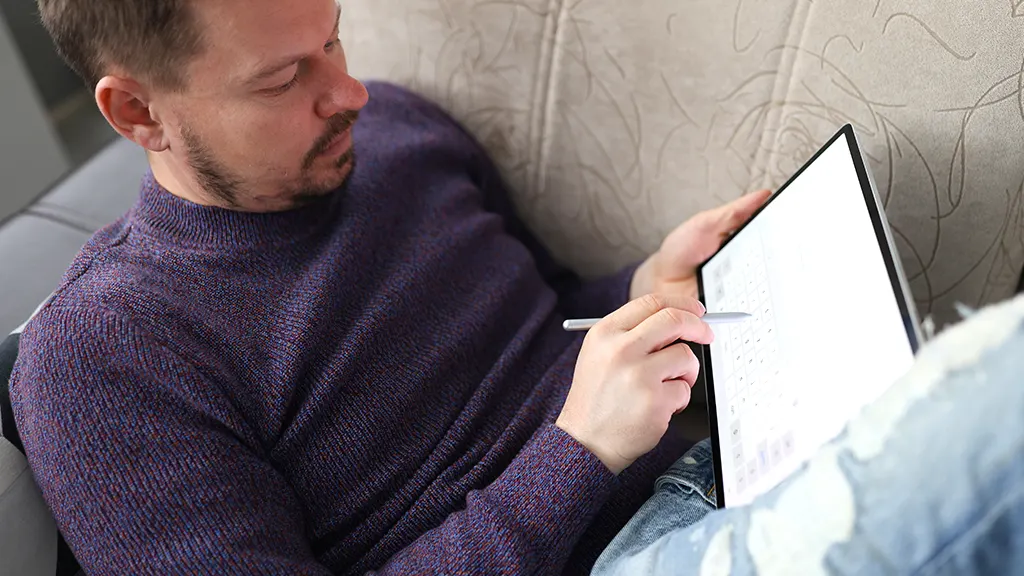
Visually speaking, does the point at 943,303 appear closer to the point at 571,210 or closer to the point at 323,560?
the point at 571,210

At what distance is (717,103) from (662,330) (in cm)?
34

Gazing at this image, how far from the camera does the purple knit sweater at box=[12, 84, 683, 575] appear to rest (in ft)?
2.12

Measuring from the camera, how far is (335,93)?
788 millimetres

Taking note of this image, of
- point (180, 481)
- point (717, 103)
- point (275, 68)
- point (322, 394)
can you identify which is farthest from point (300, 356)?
point (717, 103)

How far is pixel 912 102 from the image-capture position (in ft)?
2.54

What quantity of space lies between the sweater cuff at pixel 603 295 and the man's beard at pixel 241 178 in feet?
1.14

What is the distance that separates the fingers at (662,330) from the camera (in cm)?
66

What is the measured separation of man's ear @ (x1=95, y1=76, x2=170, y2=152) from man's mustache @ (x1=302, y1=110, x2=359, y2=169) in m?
0.13

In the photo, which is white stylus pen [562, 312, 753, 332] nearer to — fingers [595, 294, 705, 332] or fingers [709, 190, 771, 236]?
fingers [595, 294, 705, 332]

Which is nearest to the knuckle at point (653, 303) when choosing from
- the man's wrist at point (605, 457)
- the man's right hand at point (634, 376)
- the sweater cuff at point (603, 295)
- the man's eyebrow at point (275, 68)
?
the man's right hand at point (634, 376)

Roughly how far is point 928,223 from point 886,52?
18 centimetres

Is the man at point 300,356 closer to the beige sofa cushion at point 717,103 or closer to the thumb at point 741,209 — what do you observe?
the thumb at point 741,209

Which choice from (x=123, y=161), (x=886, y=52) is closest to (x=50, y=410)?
(x=123, y=161)

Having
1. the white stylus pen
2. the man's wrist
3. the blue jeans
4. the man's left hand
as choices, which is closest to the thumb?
the man's left hand
